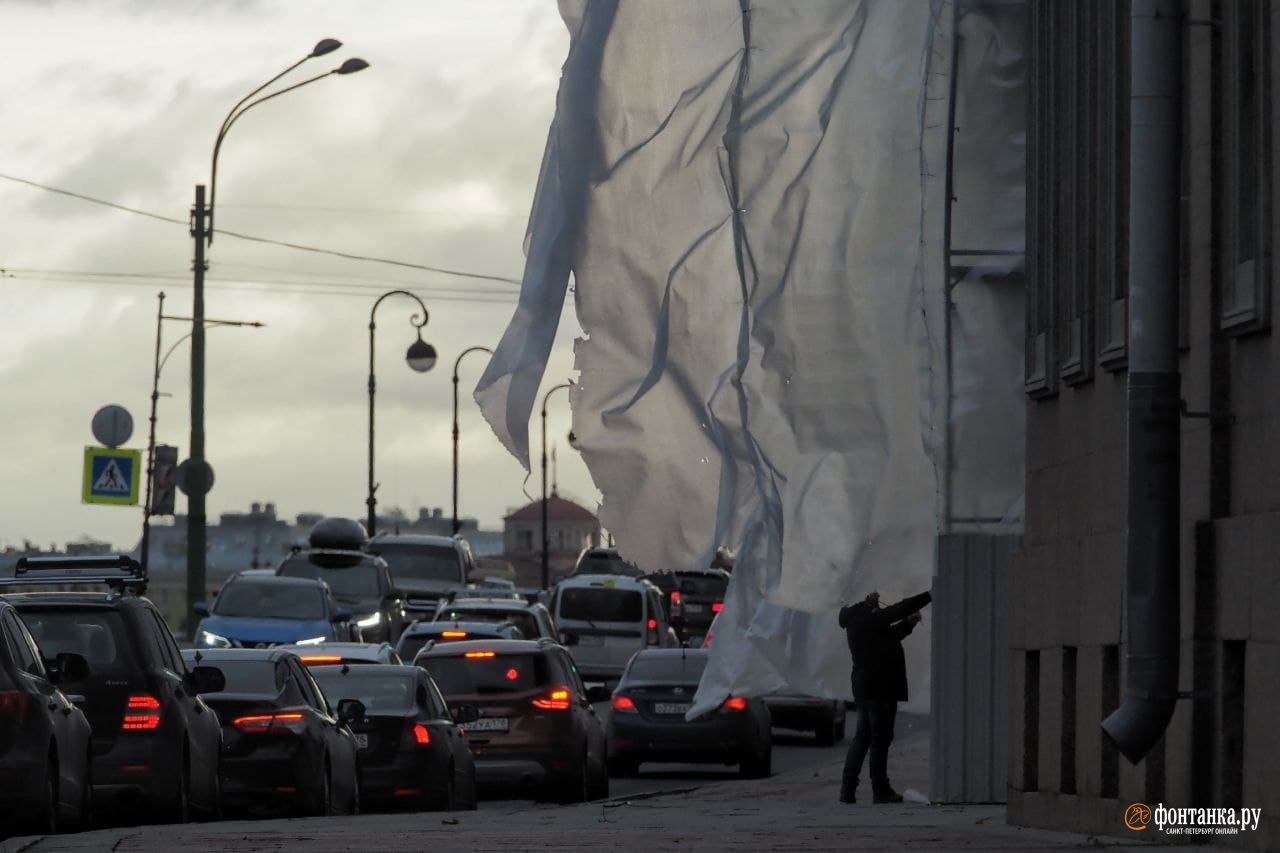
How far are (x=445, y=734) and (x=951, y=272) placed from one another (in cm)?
580

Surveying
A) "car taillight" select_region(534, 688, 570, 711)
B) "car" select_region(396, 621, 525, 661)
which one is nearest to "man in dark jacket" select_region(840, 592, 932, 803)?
"car taillight" select_region(534, 688, 570, 711)

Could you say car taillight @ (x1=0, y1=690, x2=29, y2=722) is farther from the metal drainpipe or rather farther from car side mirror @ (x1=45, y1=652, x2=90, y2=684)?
the metal drainpipe

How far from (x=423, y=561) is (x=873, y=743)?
102ft

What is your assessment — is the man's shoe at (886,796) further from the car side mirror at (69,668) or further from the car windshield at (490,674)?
the car side mirror at (69,668)

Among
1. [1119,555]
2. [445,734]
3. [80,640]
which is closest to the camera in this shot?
[1119,555]

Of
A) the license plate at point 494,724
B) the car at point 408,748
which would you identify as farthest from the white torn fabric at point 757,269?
the license plate at point 494,724

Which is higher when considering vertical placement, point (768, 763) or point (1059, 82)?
point (1059, 82)

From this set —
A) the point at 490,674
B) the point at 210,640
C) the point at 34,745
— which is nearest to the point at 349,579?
the point at 210,640

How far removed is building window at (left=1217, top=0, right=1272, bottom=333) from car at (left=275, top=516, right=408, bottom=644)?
29.5 m

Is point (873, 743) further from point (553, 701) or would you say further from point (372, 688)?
point (553, 701)

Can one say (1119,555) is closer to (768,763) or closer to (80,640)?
(80,640)

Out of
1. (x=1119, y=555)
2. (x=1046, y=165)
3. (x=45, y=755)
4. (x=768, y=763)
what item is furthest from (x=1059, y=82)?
(x=768, y=763)

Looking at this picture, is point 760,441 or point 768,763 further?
point 768,763

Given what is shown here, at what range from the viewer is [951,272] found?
56.1 feet
